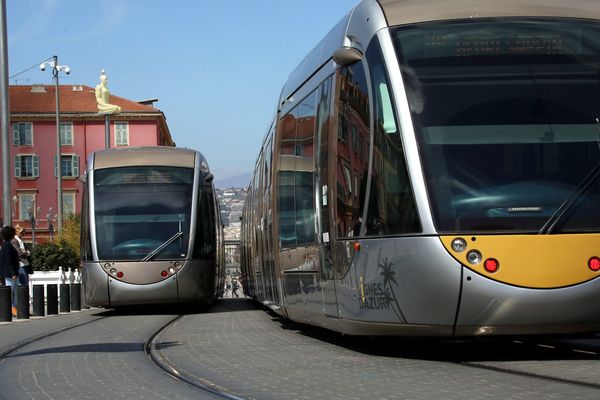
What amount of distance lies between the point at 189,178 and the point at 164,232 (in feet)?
4.21

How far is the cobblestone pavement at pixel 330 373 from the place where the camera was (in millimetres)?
6852

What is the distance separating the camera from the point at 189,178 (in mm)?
20453

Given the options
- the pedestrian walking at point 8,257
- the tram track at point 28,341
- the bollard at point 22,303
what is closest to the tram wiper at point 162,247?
the tram track at point 28,341

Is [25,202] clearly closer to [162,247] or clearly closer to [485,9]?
[162,247]

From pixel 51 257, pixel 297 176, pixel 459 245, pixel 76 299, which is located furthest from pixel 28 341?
pixel 51 257

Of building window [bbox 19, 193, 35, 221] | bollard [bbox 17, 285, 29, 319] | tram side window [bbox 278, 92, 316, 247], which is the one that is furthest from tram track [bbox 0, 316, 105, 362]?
building window [bbox 19, 193, 35, 221]

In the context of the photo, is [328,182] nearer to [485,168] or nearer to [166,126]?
[485,168]

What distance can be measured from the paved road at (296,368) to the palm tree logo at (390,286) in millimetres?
446

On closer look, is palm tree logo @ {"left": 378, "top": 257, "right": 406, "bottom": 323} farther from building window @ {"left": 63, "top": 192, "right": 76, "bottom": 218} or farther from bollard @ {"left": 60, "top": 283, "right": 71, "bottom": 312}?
building window @ {"left": 63, "top": 192, "right": 76, "bottom": 218}

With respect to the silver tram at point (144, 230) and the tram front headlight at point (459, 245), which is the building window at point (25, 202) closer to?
the silver tram at point (144, 230)

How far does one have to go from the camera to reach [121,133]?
10256 centimetres

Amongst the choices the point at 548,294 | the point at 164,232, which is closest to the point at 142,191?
the point at 164,232

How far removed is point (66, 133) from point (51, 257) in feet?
157

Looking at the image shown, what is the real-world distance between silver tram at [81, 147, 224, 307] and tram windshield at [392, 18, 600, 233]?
37.2 feet
